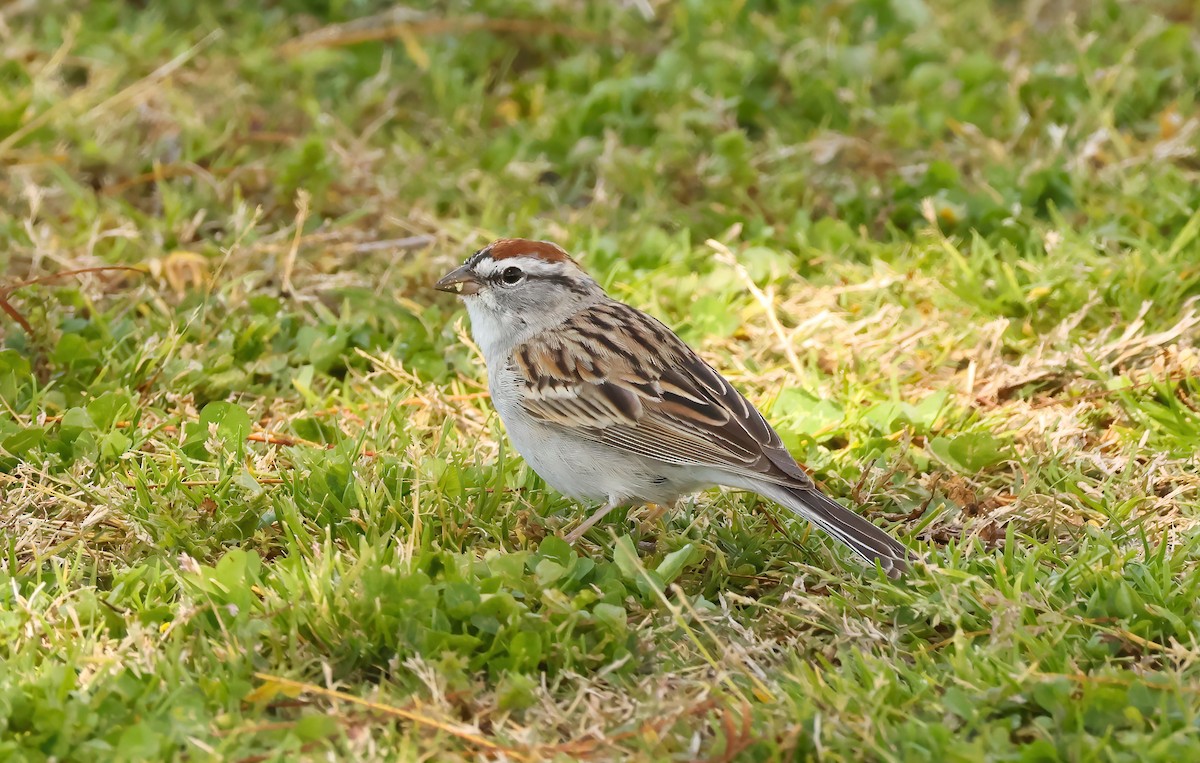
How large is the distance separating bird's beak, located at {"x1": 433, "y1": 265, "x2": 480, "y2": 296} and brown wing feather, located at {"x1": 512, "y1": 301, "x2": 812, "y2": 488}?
38cm

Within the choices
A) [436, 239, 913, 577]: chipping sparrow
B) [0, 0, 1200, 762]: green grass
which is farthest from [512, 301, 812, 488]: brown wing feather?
[0, 0, 1200, 762]: green grass

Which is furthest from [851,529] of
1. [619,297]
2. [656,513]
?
[619,297]

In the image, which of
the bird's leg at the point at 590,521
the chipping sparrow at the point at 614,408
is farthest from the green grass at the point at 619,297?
the chipping sparrow at the point at 614,408

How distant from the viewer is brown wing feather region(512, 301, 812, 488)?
4.54 m

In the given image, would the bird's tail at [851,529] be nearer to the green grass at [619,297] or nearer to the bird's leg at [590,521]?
the green grass at [619,297]

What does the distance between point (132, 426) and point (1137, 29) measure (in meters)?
6.26

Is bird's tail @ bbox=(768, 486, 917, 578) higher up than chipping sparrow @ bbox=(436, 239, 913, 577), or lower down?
lower down

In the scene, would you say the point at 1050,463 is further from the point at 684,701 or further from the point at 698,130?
the point at 698,130

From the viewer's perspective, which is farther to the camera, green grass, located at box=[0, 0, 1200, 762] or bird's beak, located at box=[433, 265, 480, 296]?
bird's beak, located at box=[433, 265, 480, 296]

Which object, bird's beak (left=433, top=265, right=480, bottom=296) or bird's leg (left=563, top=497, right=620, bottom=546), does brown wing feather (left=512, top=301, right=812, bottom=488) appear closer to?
bird's leg (left=563, top=497, right=620, bottom=546)

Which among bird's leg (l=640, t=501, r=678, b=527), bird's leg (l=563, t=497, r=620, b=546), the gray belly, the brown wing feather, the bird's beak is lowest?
bird's leg (l=640, t=501, r=678, b=527)

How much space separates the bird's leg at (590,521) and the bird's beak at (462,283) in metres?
1.06

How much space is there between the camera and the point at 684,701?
3.76 m

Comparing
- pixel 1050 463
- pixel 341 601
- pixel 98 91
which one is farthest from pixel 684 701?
pixel 98 91
